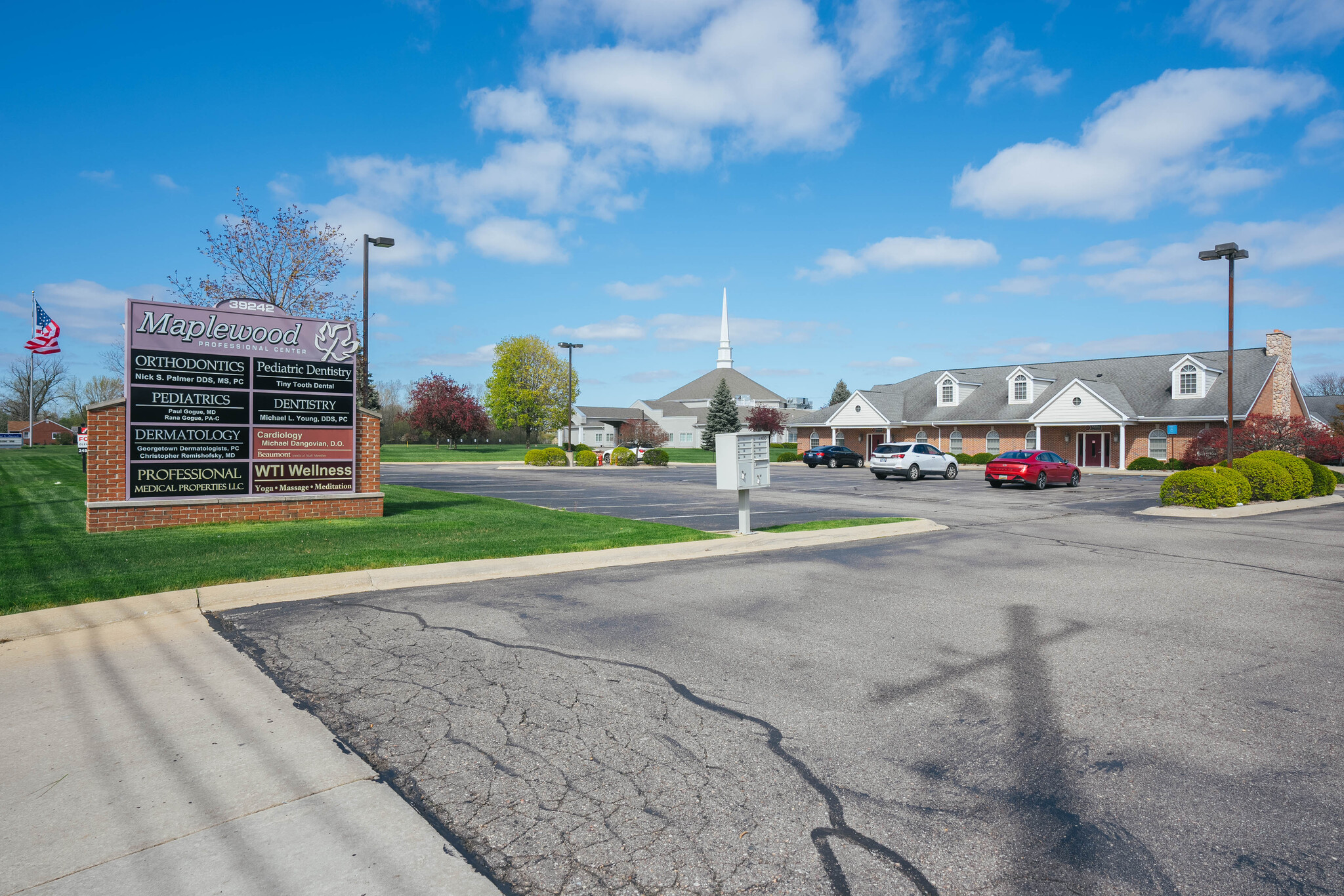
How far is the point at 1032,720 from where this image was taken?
4.66m

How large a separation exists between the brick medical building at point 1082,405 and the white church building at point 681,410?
105ft

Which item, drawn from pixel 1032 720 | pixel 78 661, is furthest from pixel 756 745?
pixel 78 661

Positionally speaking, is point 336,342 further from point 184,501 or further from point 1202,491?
point 1202,491

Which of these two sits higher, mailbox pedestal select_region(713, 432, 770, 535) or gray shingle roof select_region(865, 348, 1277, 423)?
gray shingle roof select_region(865, 348, 1277, 423)

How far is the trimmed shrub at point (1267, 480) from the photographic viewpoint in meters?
21.1

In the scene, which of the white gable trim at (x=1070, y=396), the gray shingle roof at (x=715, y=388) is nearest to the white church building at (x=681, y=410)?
the gray shingle roof at (x=715, y=388)

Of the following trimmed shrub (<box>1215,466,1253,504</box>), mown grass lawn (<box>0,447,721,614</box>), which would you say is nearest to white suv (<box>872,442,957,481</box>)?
trimmed shrub (<box>1215,466,1253,504</box>)

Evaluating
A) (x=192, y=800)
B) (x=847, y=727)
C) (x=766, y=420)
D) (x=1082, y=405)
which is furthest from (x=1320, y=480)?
(x=766, y=420)

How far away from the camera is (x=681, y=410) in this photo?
326ft

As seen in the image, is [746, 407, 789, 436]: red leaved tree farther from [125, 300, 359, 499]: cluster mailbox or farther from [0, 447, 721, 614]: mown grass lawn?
[125, 300, 359, 499]: cluster mailbox

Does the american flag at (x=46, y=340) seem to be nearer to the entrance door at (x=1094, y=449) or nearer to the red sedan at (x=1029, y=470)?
the red sedan at (x=1029, y=470)

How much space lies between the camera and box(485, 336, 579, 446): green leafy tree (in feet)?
265

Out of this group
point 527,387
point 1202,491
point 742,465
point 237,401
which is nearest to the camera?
point 742,465

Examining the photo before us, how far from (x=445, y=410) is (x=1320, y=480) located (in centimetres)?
5931
